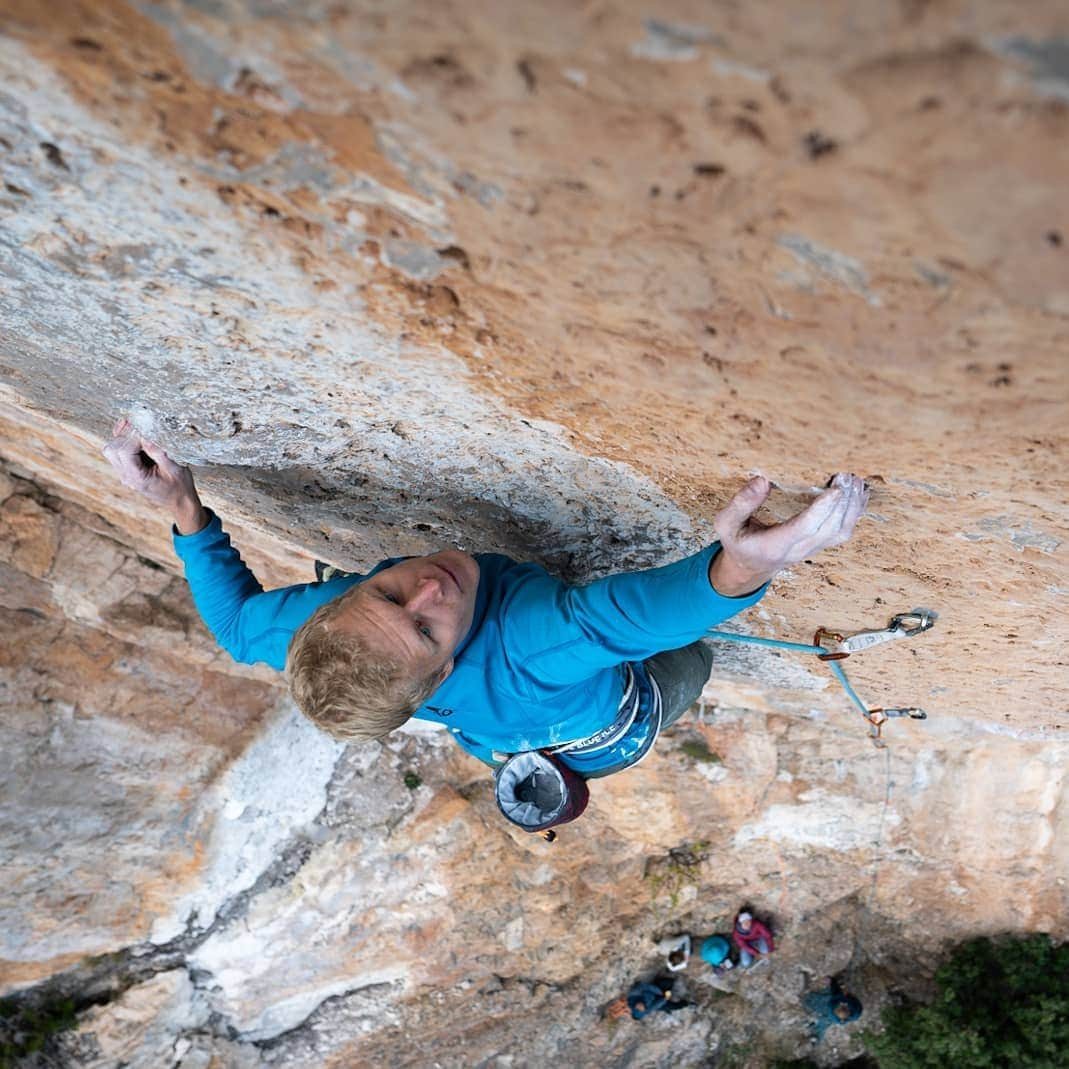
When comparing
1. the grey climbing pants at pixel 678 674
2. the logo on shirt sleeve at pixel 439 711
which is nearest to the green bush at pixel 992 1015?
the grey climbing pants at pixel 678 674

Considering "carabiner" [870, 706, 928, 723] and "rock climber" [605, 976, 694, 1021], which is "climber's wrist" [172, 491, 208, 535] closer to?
"carabiner" [870, 706, 928, 723]

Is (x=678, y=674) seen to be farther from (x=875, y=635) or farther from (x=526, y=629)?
(x=526, y=629)

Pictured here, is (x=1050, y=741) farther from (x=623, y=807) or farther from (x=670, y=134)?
(x=670, y=134)

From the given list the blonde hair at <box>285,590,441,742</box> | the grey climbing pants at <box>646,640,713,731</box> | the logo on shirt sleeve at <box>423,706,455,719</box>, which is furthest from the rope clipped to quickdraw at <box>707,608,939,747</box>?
the blonde hair at <box>285,590,441,742</box>

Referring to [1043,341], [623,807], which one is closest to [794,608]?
[1043,341]

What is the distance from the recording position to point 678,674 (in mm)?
2244

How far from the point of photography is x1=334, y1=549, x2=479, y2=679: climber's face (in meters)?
1.48

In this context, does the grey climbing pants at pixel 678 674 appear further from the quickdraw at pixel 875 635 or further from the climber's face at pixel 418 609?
the climber's face at pixel 418 609

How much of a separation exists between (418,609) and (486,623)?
0.21 metres

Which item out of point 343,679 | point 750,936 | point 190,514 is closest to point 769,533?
point 343,679

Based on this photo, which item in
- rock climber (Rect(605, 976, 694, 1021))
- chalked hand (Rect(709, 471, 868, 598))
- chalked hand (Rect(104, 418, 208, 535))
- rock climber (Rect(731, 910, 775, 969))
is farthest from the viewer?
rock climber (Rect(605, 976, 694, 1021))

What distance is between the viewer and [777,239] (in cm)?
91

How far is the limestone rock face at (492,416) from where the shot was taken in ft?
2.62

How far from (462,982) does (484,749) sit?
2513 mm
